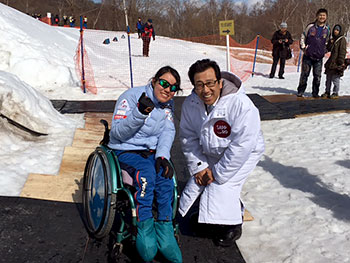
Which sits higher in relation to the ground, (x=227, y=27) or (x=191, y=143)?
(x=227, y=27)

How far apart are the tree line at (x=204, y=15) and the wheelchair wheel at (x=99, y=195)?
1488 inches

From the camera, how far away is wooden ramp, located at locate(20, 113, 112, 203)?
3145mm

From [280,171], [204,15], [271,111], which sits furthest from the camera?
[204,15]

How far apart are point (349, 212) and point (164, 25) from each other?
4832 centimetres

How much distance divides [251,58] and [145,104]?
57.8 ft

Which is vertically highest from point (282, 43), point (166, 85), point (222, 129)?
point (282, 43)

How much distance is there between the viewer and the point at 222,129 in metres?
2.62

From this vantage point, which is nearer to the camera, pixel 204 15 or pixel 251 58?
pixel 251 58

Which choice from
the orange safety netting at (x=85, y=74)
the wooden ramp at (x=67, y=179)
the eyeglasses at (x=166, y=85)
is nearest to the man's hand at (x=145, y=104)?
the eyeglasses at (x=166, y=85)

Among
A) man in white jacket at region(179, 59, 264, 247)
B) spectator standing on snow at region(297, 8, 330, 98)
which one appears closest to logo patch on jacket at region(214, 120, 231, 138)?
man in white jacket at region(179, 59, 264, 247)

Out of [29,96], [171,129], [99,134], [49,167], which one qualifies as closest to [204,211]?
[171,129]

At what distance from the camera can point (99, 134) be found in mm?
4973

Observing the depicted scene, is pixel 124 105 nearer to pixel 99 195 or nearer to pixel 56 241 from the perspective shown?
pixel 99 195

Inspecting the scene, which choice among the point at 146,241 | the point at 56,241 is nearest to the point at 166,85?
the point at 146,241
